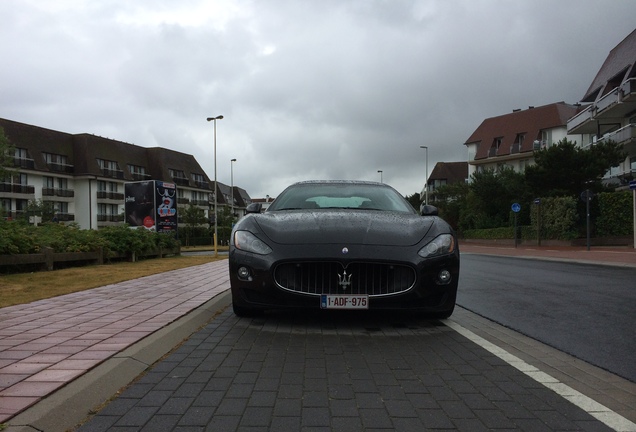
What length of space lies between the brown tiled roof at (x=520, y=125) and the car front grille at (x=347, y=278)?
60834 millimetres

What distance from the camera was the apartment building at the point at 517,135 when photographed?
60125 mm

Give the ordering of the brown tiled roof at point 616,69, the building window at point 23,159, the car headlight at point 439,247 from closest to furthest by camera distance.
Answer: the car headlight at point 439,247 < the brown tiled roof at point 616,69 < the building window at point 23,159

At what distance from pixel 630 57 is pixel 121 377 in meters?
42.8

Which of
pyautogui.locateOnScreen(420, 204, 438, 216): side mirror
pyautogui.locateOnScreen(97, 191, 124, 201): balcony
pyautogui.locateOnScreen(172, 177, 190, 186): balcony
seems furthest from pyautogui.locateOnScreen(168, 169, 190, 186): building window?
pyautogui.locateOnScreen(420, 204, 438, 216): side mirror

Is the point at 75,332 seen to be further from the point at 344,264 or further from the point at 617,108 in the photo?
the point at 617,108

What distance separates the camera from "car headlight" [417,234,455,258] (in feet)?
15.4

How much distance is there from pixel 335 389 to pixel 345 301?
139 cm

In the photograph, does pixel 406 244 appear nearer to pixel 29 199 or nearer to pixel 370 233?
pixel 370 233

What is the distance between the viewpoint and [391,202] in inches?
244

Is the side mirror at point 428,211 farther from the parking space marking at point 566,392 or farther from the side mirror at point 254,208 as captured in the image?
the side mirror at point 254,208

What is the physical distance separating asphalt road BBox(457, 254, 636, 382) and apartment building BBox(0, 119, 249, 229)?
51958 millimetres

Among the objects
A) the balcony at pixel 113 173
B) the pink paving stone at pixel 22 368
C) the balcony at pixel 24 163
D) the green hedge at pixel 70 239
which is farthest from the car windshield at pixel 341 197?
the balcony at pixel 113 173

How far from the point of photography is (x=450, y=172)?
91.2 meters

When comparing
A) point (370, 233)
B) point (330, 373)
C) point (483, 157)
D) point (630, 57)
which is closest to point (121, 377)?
point (330, 373)
